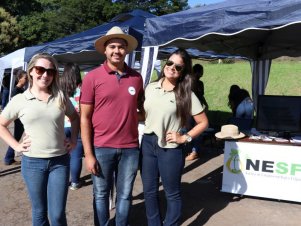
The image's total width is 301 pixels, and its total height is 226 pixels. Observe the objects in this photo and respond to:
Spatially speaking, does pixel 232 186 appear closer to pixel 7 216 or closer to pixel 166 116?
pixel 166 116

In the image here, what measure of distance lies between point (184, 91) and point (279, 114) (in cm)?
251

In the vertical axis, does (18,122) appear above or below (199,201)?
above

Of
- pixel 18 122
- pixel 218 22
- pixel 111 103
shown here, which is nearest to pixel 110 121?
pixel 111 103

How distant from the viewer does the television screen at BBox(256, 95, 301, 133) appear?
5.12 meters

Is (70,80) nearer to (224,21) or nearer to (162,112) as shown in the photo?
→ (162,112)

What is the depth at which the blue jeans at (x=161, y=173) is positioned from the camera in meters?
3.24

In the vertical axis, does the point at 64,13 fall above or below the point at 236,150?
above

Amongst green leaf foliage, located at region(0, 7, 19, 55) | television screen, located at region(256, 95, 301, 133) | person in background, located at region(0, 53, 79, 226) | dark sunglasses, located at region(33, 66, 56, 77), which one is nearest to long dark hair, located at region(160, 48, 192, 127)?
person in background, located at region(0, 53, 79, 226)

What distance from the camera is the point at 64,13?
162ft

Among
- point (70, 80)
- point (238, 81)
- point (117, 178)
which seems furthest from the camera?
point (238, 81)

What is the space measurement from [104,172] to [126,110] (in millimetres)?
545

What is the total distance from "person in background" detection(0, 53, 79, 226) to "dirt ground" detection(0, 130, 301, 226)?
1.33 metres

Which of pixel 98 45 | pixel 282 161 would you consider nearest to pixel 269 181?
pixel 282 161

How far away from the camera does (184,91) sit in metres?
3.23
